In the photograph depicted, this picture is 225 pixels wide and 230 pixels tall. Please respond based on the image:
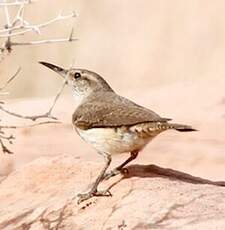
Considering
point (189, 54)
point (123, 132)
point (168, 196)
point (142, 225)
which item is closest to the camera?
point (142, 225)

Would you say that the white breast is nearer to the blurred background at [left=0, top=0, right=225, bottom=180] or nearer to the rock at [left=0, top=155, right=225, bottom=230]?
the rock at [left=0, top=155, right=225, bottom=230]

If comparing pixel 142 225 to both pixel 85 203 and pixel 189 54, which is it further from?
pixel 189 54

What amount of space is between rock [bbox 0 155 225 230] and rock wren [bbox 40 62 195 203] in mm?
165

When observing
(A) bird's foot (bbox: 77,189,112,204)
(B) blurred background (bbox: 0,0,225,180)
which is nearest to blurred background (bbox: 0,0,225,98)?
(B) blurred background (bbox: 0,0,225,180)

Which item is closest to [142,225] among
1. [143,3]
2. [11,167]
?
[11,167]

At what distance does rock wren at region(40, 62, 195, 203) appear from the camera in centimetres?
659

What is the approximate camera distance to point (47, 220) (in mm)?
6297

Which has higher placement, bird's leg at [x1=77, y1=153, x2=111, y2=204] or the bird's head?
the bird's head

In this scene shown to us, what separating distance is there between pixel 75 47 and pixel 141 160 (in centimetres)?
916

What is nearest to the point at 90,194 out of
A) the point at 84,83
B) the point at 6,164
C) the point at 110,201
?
the point at 110,201

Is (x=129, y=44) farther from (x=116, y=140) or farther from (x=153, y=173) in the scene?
(x=116, y=140)

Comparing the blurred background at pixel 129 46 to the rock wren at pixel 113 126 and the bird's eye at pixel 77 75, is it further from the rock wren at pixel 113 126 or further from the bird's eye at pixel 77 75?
the rock wren at pixel 113 126

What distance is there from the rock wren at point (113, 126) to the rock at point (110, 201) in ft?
0.54

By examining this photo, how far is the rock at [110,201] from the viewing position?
5926mm
